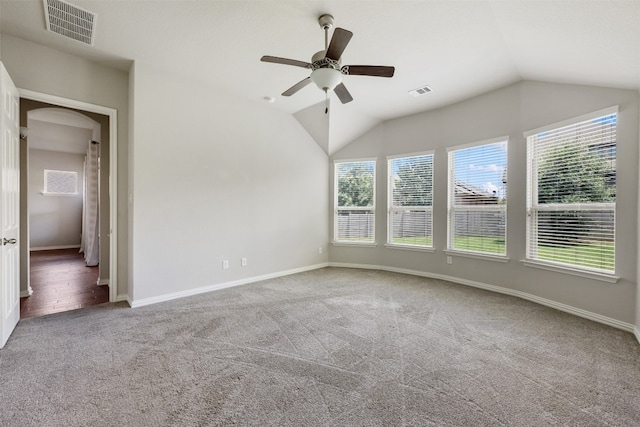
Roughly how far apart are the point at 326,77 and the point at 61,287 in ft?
15.7

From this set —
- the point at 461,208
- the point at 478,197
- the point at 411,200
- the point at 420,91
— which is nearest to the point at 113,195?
the point at 420,91

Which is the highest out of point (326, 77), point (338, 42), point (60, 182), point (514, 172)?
point (338, 42)

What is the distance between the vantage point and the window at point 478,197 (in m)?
4.02

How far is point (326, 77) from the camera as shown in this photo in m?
2.39

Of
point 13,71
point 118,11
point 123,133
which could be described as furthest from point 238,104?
point 13,71

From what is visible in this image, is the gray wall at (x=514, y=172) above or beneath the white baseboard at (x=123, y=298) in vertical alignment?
above

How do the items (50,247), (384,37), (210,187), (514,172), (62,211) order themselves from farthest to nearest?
(62,211)
(50,247)
(210,187)
(514,172)
(384,37)

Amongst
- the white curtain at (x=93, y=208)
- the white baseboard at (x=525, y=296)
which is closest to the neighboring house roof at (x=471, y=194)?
the white baseboard at (x=525, y=296)

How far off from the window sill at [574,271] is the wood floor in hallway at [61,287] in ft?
18.1

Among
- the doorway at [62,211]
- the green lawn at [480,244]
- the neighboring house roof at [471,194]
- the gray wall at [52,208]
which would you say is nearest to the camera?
the doorway at [62,211]

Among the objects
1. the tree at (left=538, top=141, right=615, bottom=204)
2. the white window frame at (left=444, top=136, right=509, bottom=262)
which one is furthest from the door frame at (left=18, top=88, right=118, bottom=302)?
the tree at (left=538, top=141, right=615, bottom=204)

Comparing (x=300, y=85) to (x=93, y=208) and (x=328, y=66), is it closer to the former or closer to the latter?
(x=328, y=66)

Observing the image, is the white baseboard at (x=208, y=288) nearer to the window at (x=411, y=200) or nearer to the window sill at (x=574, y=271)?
the window at (x=411, y=200)

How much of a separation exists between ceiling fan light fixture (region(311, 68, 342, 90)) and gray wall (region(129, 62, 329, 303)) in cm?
211
